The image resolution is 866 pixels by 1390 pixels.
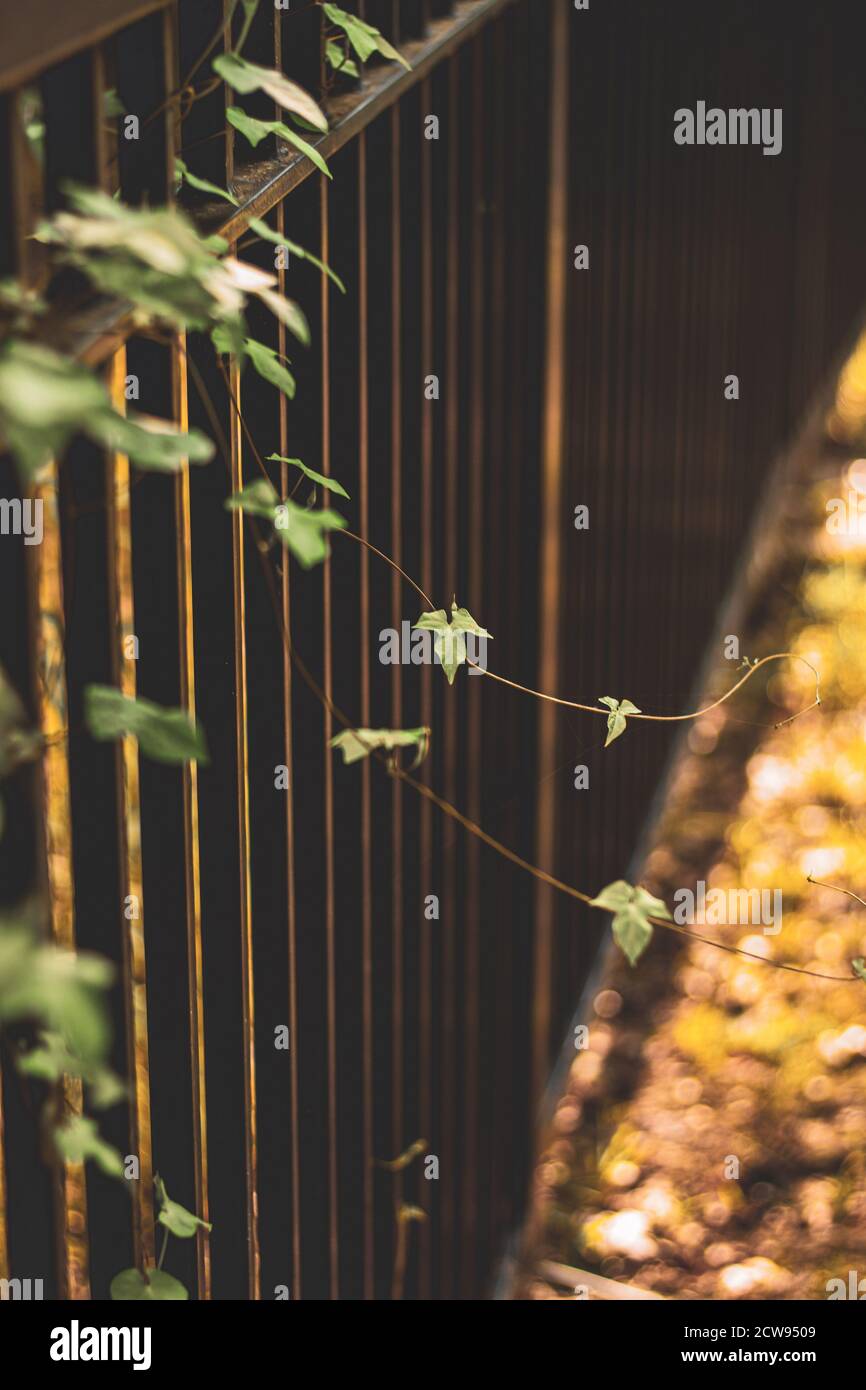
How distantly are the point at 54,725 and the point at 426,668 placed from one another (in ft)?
3.55

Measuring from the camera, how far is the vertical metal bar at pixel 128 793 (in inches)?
51.9

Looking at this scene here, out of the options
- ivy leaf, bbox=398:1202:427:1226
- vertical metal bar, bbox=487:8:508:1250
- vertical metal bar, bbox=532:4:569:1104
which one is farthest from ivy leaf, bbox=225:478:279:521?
vertical metal bar, bbox=532:4:569:1104

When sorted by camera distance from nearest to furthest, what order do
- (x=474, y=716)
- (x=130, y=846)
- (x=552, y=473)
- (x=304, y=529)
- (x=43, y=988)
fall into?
1. (x=43, y=988)
2. (x=304, y=529)
3. (x=130, y=846)
4. (x=474, y=716)
5. (x=552, y=473)

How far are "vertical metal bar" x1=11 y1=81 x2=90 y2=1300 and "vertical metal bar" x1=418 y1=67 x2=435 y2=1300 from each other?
970mm

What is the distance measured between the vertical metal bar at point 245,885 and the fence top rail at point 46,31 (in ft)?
1.28

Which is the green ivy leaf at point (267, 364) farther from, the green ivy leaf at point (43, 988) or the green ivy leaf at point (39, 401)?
the green ivy leaf at point (43, 988)

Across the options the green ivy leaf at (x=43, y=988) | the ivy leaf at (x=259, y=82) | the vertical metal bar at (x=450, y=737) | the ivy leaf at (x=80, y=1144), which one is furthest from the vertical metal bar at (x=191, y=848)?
the vertical metal bar at (x=450, y=737)

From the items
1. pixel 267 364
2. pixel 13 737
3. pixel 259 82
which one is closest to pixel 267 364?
pixel 267 364

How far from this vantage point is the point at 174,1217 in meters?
1.53

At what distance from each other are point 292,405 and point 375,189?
39cm

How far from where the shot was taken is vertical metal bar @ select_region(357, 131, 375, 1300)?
1.94 meters

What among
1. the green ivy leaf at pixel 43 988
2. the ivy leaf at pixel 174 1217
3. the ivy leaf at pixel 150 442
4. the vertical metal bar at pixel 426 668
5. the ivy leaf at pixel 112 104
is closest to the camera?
the green ivy leaf at pixel 43 988

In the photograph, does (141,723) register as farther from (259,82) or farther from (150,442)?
(259,82)

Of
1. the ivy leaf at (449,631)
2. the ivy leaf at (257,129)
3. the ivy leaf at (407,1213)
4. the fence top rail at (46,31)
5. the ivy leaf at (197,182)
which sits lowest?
the ivy leaf at (407,1213)
